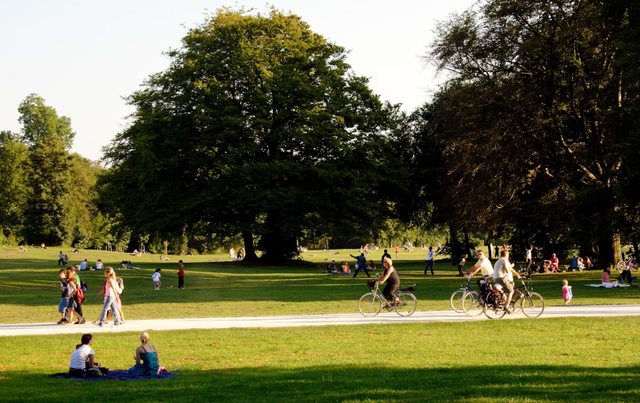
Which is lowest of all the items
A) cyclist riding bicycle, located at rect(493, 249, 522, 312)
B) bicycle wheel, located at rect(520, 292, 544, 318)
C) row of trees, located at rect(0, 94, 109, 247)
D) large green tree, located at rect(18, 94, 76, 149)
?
bicycle wheel, located at rect(520, 292, 544, 318)

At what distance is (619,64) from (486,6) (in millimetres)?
10862

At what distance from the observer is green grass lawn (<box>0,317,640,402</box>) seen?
9.21m

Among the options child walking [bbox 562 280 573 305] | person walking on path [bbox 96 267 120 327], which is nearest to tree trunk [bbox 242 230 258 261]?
child walking [bbox 562 280 573 305]

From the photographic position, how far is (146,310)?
2338cm

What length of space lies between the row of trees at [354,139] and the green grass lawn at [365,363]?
2183 cm

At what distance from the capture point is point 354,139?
178 ft

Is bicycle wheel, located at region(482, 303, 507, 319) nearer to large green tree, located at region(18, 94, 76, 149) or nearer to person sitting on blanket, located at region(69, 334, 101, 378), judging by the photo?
person sitting on blanket, located at region(69, 334, 101, 378)

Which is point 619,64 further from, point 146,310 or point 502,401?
point 502,401

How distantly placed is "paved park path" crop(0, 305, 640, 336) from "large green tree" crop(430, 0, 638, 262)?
15.0 metres

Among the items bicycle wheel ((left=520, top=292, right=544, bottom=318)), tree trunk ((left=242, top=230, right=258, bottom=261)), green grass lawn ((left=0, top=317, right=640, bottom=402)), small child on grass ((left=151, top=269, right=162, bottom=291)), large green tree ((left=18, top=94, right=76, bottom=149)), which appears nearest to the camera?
green grass lawn ((left=0, top=317, right=640, bottom=402))

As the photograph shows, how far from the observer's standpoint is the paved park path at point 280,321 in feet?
58.0

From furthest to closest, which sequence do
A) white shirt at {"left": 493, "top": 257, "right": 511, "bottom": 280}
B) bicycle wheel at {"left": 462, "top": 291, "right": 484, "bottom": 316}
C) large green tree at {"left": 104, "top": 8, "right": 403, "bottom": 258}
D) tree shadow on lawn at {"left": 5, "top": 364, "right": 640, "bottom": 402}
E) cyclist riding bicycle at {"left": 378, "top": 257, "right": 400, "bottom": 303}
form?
large green tree at {"left": 104, "top": 8, "right": 403, "bottom": 258}
bicycle wheel at {"left": 462, "top": 291, "right": 484, "bottom": 316}
cyclist riding bicycle at {"left": 378, "top": 257, "right": 400, "bottom": 303}
white shirt at {"left": 493, "top": 257, "right": 511, "bottom": 280}
tree shadow on lawn at {"left": 5, "top": 364, "right": 640, "bottom": 402}

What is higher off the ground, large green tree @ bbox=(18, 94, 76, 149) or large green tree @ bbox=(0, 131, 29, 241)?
large green tree @ bbox=(18, 94, 76, 149)

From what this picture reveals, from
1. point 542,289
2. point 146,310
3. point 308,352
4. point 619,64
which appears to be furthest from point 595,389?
point 619,64
